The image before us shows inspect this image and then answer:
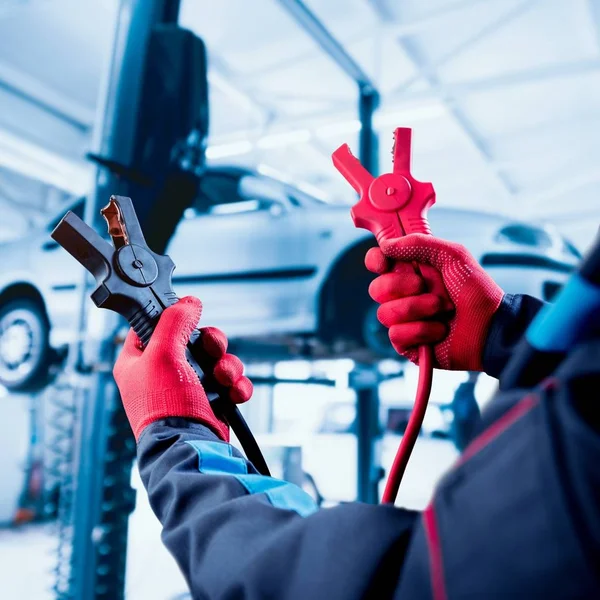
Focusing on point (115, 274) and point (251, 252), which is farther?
point (251, 252)

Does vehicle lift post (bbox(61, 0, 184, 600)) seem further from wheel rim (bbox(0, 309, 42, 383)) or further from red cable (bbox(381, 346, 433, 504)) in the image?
red cable (bbox(381, 346, 433, 504))

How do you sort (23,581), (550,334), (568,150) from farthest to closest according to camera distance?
(568,150) < (23,581) < (550,334)

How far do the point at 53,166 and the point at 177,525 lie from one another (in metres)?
2.53

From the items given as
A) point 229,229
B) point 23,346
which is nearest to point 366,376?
point 229,229

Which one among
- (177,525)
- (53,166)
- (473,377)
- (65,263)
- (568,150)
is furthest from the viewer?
(568,150)

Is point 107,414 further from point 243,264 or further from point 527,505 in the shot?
point 527,505

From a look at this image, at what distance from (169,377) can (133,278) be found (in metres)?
0.09

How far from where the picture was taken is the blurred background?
51.8 inches

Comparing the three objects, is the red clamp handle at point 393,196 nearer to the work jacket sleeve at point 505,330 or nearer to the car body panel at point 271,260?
the work jacket sleeve at point 505,330

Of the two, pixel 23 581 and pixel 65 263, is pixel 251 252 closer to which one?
pixel 65 263

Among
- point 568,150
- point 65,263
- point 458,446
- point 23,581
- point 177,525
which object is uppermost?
point 568,150

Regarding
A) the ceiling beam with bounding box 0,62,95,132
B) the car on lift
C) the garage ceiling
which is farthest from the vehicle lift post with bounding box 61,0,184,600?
the ceiling beam with bounding box 0,62,95,132

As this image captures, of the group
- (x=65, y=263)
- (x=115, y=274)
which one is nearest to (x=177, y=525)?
(x=115, y=274)

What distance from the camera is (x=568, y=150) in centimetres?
400
